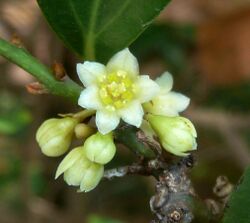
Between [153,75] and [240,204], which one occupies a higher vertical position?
[240,204]

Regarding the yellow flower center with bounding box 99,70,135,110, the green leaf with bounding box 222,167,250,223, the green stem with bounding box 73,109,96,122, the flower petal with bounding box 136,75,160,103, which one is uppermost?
the flower petal with bounding box 136,75,160,103

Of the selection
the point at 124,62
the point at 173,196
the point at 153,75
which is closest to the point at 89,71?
the point at 124,62

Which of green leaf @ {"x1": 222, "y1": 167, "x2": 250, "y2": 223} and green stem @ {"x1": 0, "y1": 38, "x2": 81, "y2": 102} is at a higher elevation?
green stem @ {"x1": 0, "y1": 38, "x2": 81, "y2": 102}

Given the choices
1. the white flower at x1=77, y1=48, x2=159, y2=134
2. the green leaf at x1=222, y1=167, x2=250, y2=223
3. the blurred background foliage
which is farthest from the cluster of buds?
the blurred background foliage

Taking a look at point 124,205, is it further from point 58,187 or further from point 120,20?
point 120,20

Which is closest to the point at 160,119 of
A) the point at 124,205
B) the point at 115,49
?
the point at 115,49

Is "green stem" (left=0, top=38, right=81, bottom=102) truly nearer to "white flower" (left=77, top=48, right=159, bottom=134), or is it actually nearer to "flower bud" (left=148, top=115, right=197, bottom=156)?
"white flower" (left=77, top=48, right=159, bottom=134)

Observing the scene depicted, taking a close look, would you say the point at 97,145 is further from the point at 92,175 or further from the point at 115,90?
the point at 115,90

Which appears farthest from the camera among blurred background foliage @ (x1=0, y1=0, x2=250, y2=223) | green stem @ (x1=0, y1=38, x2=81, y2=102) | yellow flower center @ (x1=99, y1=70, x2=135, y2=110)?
blurred background foliage @ (x1=0, y1=0, x2=250, y2=223)
